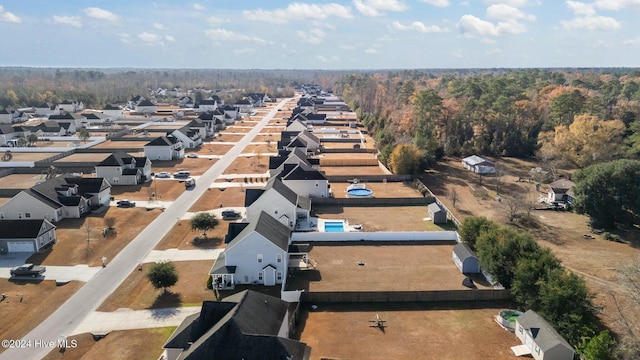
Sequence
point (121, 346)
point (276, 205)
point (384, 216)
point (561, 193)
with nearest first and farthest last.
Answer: point (121, 346), point (276, 205), point (384, 216), point (561, 193)

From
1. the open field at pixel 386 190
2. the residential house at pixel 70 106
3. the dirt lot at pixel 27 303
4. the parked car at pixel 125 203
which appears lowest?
the dirt lot at pixel 27 303

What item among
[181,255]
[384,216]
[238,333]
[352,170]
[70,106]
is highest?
[70,106]

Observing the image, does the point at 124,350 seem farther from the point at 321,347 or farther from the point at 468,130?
the point at 468,130

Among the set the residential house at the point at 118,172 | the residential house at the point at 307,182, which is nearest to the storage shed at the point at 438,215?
the residential house at the point at 307,182

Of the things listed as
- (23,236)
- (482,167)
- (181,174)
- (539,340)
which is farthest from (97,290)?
(482,167)

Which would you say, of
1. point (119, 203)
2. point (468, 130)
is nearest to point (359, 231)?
point (119, 203)

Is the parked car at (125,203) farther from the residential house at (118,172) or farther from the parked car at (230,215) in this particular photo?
the parked car at (230,215)

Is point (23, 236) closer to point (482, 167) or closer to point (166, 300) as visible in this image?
point (166, 300)
